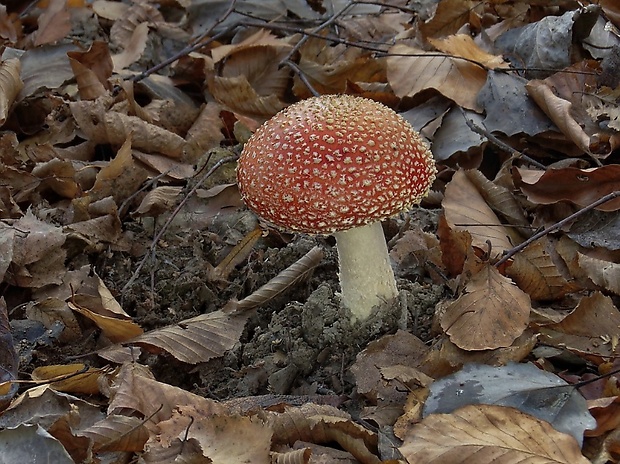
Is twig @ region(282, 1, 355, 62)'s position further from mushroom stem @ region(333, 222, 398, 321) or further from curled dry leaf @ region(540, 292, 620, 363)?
curled dry leaf @ region(540, 292, 620, 363)

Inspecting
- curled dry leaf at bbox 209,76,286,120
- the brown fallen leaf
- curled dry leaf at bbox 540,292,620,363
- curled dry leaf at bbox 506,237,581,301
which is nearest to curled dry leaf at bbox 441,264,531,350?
curled dry leaf at bbox 540,292,620,363

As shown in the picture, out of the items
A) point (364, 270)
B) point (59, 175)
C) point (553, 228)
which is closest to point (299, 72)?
point (59, 175)

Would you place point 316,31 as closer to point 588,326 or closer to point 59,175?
point 59,175

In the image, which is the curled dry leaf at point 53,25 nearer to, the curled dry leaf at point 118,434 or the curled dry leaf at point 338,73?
the curled dry leaf at point 338,73

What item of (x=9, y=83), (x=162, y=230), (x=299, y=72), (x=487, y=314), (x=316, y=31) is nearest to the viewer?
(x=487, y=314)

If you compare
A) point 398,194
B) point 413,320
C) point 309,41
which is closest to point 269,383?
point 413,320

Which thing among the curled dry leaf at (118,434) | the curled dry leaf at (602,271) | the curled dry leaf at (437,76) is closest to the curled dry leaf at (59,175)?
the curled dry leaf at (118,434)
